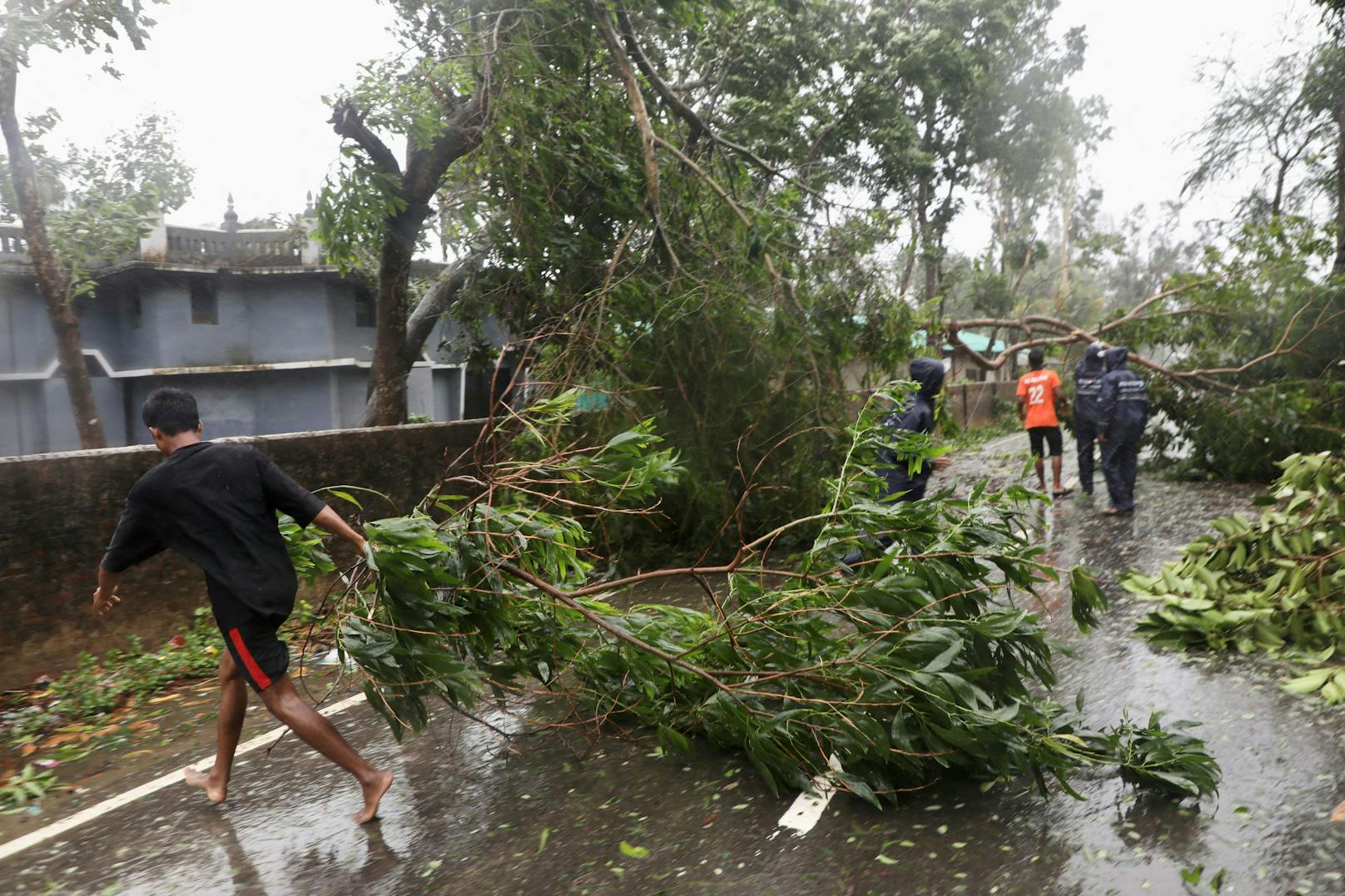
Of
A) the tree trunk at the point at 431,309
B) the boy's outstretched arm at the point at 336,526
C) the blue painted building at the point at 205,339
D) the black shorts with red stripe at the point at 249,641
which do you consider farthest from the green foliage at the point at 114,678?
the blue painted building at the point at 205,339

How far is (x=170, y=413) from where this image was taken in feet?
14.4

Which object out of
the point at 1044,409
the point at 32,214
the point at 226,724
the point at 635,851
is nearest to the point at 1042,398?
the point at 1044,409

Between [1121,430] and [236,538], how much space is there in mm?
10239

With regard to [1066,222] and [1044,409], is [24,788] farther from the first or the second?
[1066,222]

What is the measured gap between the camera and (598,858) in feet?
13.0

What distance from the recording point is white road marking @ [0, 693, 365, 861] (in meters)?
4.39

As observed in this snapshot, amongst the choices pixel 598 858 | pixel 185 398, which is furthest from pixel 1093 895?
pixel 185 398

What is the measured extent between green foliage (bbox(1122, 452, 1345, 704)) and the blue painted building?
21247 mm

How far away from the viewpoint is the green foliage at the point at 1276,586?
6152 mm

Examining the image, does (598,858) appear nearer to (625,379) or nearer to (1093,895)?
(1093,895)

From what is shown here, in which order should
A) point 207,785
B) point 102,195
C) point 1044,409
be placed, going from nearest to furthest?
point 207,785 → point 1044,409 → point 102,195

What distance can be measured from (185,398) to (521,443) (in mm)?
2635

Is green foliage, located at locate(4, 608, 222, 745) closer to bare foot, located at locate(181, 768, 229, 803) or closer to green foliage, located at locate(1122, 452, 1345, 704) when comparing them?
bare foot, located at locate(181, 768, 229, 803)

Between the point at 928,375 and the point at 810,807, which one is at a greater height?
the point at 928,375
